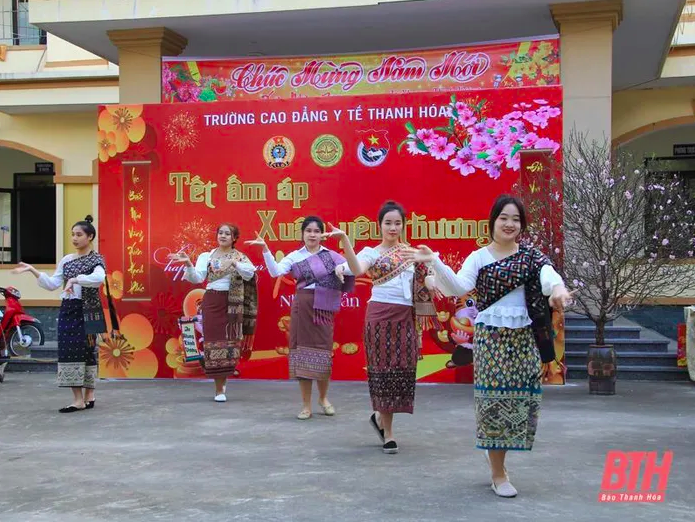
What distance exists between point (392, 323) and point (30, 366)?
7.23 m

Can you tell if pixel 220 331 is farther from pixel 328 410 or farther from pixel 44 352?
pixel 44 352

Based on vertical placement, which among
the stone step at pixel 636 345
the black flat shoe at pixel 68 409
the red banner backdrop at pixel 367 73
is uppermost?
the red banner backdrop at pixel 367 73

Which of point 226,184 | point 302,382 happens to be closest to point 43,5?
point 226,184

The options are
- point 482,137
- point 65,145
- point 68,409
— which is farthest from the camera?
point 65,145

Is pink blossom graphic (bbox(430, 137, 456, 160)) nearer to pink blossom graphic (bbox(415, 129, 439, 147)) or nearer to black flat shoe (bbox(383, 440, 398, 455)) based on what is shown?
pink blossom graphic (bbox(415, 129, 439, 147))

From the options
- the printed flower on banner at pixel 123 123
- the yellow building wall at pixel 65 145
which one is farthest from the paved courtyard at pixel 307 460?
the yellow building wall at pixel 65 145

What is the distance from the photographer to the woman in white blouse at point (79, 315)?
804 centimetres

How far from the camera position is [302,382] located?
25.2 feet

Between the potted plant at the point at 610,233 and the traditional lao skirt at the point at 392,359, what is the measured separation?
114 inches

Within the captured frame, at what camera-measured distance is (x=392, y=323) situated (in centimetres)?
619

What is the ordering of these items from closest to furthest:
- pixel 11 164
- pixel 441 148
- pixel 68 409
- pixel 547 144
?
pixel 68 409
pixel 547 144
pixel 441 148
pixel 11 164

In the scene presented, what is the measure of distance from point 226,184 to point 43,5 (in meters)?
3.25
